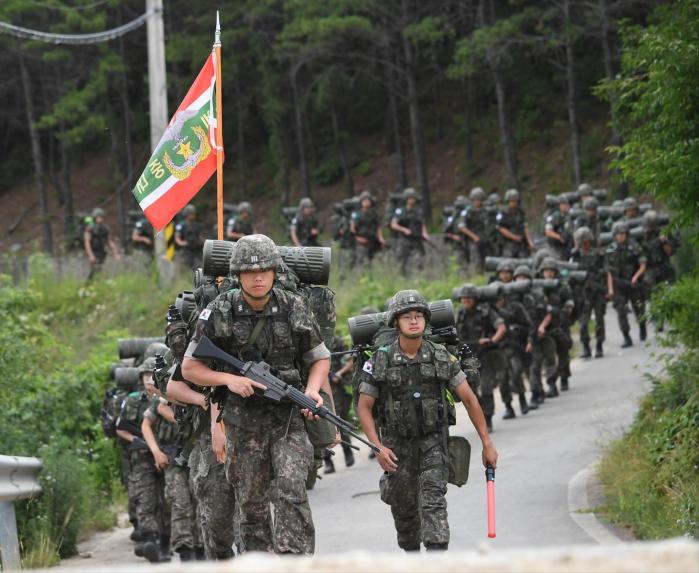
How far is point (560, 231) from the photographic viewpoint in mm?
28609

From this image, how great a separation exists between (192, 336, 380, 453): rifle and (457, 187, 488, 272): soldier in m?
19.6

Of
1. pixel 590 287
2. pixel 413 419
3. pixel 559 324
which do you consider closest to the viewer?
pixel 413 419

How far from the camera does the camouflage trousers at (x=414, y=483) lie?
Answer: 983 centimetres

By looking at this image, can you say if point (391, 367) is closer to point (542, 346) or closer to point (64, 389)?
point (64, 389)

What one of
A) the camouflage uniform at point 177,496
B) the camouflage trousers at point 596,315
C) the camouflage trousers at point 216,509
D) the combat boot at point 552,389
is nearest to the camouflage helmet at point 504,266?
the combat boot at point 552,389

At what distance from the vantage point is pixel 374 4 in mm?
40469

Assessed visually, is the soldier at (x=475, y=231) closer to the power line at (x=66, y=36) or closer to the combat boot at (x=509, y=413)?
the power line at (x=66, y=36)

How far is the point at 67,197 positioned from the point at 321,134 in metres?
8.91

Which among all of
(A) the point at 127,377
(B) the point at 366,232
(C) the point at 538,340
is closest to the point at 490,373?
(C) the point at 538,340

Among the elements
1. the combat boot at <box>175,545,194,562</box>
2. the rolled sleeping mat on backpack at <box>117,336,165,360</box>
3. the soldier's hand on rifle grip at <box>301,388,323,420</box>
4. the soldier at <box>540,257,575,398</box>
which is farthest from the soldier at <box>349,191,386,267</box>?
the soldier's hand on rifle grip at <box>301,388,323,420</box>

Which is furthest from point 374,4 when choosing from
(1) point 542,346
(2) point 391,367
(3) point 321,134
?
(2) point 391,367

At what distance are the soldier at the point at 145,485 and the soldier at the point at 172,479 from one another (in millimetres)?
203

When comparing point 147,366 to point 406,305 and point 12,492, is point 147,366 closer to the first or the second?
point 12,492

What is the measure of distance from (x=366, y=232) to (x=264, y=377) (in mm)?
21048
